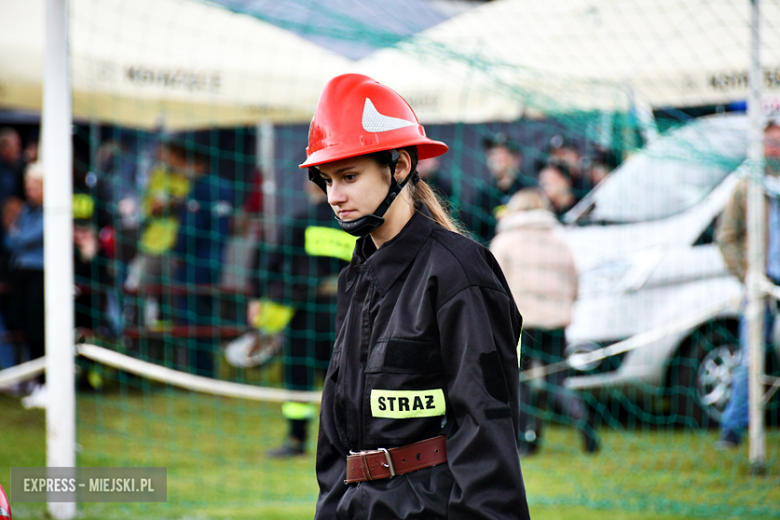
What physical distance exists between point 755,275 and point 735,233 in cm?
50

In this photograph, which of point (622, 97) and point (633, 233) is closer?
point (622, 97)

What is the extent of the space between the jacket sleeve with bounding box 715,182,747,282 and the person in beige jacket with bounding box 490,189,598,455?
102 centimetres

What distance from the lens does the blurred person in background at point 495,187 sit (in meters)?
6.92

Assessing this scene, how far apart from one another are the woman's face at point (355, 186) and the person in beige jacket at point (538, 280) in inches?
156

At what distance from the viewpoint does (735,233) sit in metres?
5.39

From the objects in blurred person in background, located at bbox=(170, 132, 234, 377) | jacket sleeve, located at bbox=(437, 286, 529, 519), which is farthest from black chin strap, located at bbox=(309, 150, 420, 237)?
blurred person in background, located at bbox=(170, 132, 234, 377)

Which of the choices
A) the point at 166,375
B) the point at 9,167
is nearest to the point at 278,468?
the point at 166,375

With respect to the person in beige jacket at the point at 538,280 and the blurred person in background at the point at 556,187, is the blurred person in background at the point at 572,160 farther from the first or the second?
the person in beige jacket at the point at 538,280

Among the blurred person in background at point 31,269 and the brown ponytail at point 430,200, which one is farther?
the blurred person in background at point 31,269

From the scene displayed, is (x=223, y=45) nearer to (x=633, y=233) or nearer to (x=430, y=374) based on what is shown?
(x=633, y=233)

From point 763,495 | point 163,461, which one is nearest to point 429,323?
point 763,495

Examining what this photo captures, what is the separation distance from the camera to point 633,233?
631cm

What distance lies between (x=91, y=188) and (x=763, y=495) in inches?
245

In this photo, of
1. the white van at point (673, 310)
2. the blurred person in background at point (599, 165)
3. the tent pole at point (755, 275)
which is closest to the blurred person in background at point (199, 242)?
the blurred person in background at point (599, 165)
